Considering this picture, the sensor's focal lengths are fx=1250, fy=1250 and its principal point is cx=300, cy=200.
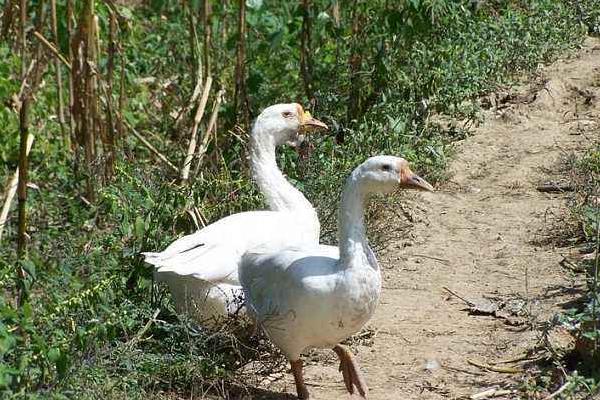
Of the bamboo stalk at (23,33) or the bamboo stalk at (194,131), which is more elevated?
the bamboo stalk at (23,33)

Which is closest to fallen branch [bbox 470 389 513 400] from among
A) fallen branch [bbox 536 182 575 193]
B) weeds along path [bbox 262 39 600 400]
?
weeds along path [bbox 262 39 600 400]

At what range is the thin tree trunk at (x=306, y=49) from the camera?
32.1 feet

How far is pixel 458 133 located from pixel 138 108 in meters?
3.51

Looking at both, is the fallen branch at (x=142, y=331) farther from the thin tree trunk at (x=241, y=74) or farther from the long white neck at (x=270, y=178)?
the thin tree trunk at (x=241, y=74)

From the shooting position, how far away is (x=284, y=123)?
25.1ft

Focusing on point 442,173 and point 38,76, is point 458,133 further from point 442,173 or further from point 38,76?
point 38,76

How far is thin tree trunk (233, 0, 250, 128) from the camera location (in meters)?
9.07

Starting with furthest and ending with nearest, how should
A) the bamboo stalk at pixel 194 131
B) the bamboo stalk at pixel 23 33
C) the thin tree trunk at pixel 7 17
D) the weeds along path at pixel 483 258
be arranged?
the thin tree trunk at pixel 7 17 < the bamboo stalk at pixel 23 33 < the bamboo stalk at pixel 194 131 < the weeds along path at pixel 483 258

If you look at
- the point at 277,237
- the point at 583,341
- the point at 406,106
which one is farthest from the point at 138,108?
the point at 583,341

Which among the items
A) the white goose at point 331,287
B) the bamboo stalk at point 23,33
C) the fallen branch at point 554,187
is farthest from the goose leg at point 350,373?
the bamboo stalk at point 23,33

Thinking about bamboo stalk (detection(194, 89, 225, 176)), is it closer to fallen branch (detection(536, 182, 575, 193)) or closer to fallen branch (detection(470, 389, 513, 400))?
fallen branch (detection(536, 182, 575, 193))

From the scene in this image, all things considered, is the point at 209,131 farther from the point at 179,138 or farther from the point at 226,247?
the point at 226,247

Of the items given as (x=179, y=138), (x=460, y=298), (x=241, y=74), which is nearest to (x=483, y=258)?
(x=460, y=298)

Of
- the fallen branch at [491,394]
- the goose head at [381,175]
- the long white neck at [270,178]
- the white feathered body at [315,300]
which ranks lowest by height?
the fallen branch at [491,394]
